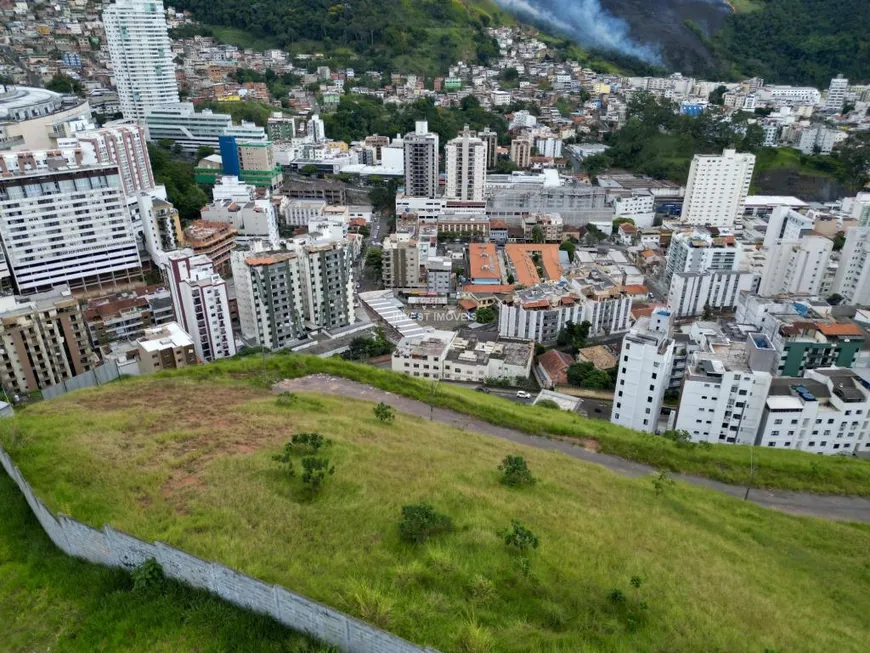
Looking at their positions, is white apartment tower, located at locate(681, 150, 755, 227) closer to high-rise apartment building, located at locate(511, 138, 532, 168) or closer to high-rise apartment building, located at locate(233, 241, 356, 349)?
high-rise apartment building, located at locate(511, 138, 532, 168)

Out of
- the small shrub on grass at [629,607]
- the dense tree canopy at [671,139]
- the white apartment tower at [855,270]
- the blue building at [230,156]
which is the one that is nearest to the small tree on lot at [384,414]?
the small shrub on grass at [629,607]

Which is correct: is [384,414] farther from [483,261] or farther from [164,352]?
[483,261]

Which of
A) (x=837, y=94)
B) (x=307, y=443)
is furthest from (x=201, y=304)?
(x=837, y=94)

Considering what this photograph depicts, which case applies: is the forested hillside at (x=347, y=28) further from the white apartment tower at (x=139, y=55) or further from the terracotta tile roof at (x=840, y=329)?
the terracotta tile roof at (x=840, y=329)

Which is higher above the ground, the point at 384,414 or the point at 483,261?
the point at 384,414

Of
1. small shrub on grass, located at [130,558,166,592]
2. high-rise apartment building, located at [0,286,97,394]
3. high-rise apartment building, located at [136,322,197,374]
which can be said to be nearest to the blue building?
high-rise apartment building, located at [0,286,97,394]
